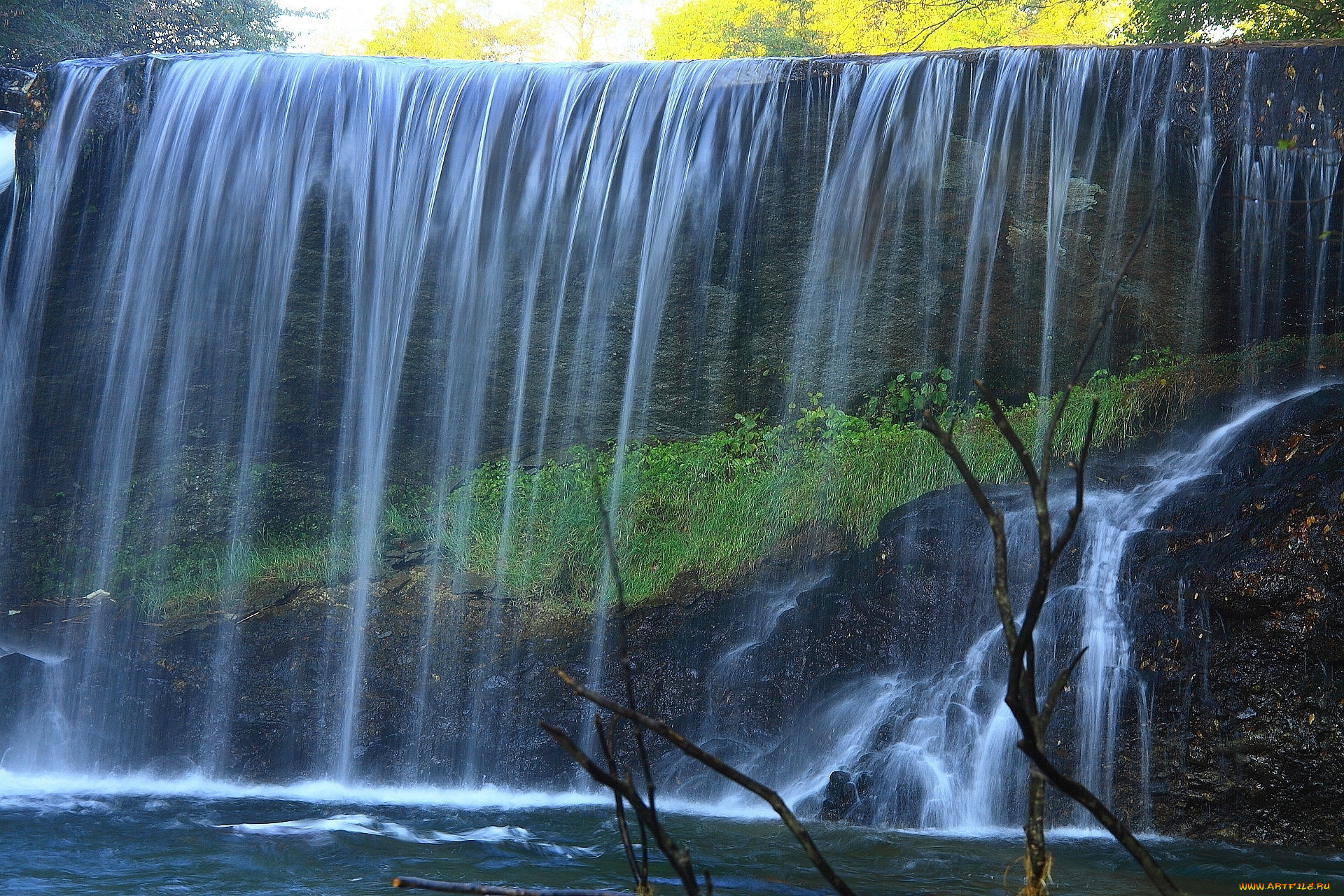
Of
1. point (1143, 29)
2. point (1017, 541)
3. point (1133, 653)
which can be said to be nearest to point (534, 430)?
point (1017, 541)

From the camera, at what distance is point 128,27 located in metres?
16.5

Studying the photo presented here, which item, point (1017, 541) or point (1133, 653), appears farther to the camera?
point (1017, 541)

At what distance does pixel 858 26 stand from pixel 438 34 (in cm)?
1365

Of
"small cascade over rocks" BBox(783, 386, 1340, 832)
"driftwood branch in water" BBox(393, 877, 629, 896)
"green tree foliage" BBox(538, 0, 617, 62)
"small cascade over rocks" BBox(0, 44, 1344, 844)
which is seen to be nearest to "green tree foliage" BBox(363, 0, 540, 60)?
"green tree foliage" BBox(538, 0, 617, 62)

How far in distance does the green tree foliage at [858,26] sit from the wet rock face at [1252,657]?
40.1 ft

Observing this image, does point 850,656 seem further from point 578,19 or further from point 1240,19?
point 578,19

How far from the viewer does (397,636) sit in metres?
8.38

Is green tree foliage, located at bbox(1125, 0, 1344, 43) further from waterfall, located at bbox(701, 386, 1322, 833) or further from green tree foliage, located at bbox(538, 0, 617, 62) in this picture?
green tree foliage, located at bbox(538, 0, 617, 62)

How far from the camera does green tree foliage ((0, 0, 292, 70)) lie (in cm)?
1365

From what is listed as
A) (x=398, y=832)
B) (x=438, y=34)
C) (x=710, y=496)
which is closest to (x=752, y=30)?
(x=438, y=34)

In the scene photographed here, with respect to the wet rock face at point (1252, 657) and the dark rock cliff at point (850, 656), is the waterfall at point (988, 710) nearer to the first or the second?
the dark rock cliff at point (850, 656)

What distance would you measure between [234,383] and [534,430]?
250 centimetres

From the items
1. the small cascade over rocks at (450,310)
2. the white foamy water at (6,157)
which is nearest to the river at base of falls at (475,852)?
the small cascade over rocks at (450,310)

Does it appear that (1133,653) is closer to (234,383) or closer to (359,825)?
(359,825)
